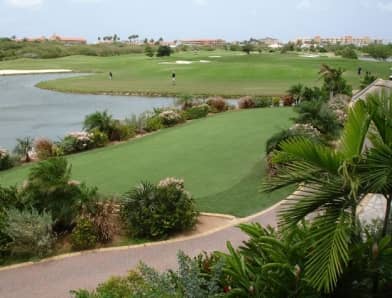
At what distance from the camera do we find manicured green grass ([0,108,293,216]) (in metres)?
10.1

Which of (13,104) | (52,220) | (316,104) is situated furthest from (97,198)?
(13,104)

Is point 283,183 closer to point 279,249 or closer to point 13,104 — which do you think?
point 279,249

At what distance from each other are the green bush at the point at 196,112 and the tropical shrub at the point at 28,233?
49.0ft

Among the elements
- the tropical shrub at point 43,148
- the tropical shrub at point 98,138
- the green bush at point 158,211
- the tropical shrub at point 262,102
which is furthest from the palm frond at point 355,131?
the tropical shrub at point 262,102

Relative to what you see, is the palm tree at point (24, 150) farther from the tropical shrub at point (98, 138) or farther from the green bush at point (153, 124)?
the green bush at point (153, 124)

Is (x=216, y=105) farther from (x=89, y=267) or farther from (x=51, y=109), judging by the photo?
(x=89, y=267)

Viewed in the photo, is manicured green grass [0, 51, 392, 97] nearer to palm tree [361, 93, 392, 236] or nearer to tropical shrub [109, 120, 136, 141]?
tropical shrub [109, 120, 136, 141]

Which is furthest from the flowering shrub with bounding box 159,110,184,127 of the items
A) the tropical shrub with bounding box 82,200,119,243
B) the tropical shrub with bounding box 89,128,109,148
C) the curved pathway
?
the curved pathway

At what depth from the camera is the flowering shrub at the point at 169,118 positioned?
2055 cm

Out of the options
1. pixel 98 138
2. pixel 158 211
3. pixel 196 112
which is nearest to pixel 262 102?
pixel 196 112

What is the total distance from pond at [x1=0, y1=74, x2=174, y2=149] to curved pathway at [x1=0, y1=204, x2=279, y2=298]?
1260 centimetres

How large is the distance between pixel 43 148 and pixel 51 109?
15.9 m

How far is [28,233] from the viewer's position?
7.42m

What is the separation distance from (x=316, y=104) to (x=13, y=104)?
1021 inches
